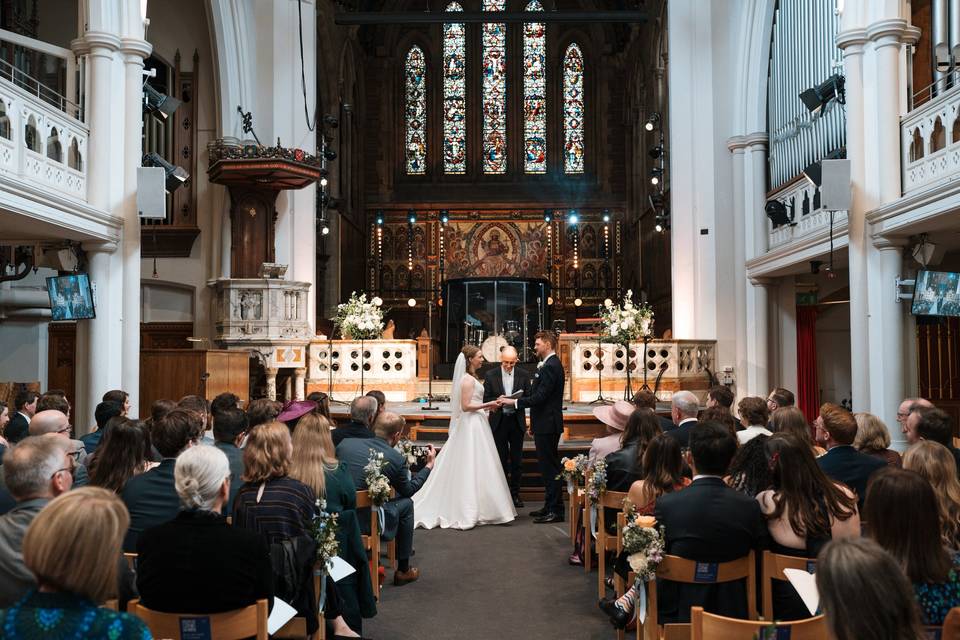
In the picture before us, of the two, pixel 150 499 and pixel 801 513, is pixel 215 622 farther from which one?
pixel 801 513

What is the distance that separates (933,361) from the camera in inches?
452

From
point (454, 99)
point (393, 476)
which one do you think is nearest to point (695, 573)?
point (393, 476)

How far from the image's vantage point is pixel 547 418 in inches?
303

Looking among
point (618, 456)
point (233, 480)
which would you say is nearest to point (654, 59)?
point (618, 456)

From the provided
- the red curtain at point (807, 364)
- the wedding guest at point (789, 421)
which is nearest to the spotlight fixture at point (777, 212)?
the red curtain at point (807, 364)

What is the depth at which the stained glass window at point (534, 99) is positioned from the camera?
23.7 m

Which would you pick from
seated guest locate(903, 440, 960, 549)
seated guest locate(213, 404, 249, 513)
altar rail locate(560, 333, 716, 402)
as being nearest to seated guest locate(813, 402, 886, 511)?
seated guest locate(903, 440, 960, 549)

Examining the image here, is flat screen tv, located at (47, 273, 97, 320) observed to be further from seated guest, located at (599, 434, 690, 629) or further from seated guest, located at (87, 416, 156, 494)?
seated guest, located at (599, 434, 690, 629)

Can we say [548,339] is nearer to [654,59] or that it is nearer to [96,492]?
[96,492]

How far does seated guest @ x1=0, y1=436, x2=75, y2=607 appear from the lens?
2.52 metres

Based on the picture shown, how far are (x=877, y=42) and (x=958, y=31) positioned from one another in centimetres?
74

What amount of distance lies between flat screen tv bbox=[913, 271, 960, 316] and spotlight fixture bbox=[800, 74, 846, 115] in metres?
3.18

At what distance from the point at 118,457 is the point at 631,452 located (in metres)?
2.86

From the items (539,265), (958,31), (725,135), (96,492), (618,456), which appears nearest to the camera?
(96,492)
